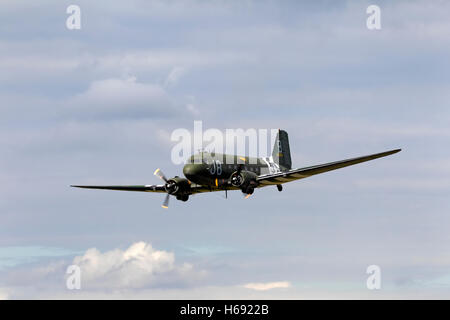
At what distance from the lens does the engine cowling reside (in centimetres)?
5316

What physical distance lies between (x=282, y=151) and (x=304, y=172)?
1076cm

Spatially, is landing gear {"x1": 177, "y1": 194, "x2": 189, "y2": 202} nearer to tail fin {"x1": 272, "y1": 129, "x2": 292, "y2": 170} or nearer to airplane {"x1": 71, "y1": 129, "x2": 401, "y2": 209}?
airplane {"x1": 71, "y1": 129, "x2": 401, "y2": 209}

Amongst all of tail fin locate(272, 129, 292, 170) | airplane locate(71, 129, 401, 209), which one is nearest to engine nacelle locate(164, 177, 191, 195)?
airplane locate(71, 129, 401, 209)

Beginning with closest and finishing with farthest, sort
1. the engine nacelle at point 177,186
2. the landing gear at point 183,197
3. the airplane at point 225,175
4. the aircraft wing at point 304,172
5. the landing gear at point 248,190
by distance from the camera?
the aircraft wing at point 304,172 → the airplane at point 225,175 → the landing gear at point 248,190 → the engine nacelle at point 177,186 → the landing gear at point 183,197

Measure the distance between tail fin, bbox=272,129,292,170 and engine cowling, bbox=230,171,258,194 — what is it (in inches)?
380

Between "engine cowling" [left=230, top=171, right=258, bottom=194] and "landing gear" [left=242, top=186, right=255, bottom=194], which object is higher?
"engine cowling" [left=230, top=171, right=258, bottom=194]

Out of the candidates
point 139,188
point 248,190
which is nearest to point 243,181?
point 248,190

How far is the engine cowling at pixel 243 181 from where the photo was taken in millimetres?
53156

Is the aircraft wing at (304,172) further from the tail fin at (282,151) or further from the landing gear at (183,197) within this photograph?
the tail fin at (282,151)

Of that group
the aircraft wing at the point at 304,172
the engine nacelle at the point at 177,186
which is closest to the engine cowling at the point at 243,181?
the aircraft wing at the point at 304,172

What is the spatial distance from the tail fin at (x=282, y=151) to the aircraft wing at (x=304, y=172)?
782 cm
